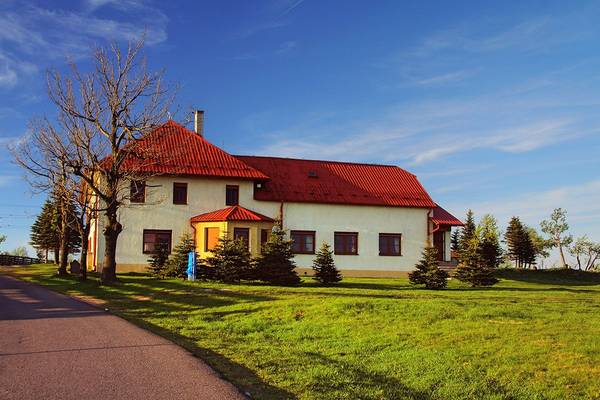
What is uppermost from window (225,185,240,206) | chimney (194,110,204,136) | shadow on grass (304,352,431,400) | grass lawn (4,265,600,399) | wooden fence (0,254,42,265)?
chimney (194,110,204,136)

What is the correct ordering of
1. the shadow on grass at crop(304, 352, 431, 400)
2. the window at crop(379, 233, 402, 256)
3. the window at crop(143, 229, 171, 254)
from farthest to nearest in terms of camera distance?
the window at crop(379, 233, 402, 256), the window at crop(143, 229, 171, 254), the shadow on grass at crop(304, 352, 431, 400)

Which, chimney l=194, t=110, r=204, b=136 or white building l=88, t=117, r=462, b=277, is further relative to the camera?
chimney l=194, t=110, r=204, b=136

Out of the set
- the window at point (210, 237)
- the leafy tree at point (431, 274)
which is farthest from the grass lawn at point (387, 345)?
the window at point (210, 237)

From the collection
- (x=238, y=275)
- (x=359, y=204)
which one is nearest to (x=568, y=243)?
(x=359, y=204)

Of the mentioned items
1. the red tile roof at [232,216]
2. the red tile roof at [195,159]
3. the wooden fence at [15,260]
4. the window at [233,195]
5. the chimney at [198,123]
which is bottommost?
the wooden fence at [15,260]

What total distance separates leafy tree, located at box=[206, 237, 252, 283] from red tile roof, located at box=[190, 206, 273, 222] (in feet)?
18.9

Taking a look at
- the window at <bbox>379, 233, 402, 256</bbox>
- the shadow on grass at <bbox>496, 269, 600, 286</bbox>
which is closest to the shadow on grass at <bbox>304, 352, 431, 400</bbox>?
the window at <bbox>379, 233, 402, 256</bbox>

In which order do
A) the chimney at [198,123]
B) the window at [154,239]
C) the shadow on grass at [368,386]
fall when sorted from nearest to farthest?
1. the shadow on grass at [368,386]
2. the window at [154,239]
3. the chimney at [198,123]

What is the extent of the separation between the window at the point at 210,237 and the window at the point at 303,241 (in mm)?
5582

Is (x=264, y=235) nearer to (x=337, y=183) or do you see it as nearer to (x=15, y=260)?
(x=337, y=183)

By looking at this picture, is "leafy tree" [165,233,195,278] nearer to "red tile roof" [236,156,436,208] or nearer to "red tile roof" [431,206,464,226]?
"red tile roof" [236,156,436,208]

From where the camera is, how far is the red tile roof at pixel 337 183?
1501 inches

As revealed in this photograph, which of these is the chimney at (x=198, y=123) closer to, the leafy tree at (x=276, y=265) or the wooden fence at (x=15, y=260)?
the leafy tree at (x=276, y=265)

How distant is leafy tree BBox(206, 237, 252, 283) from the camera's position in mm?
26500
